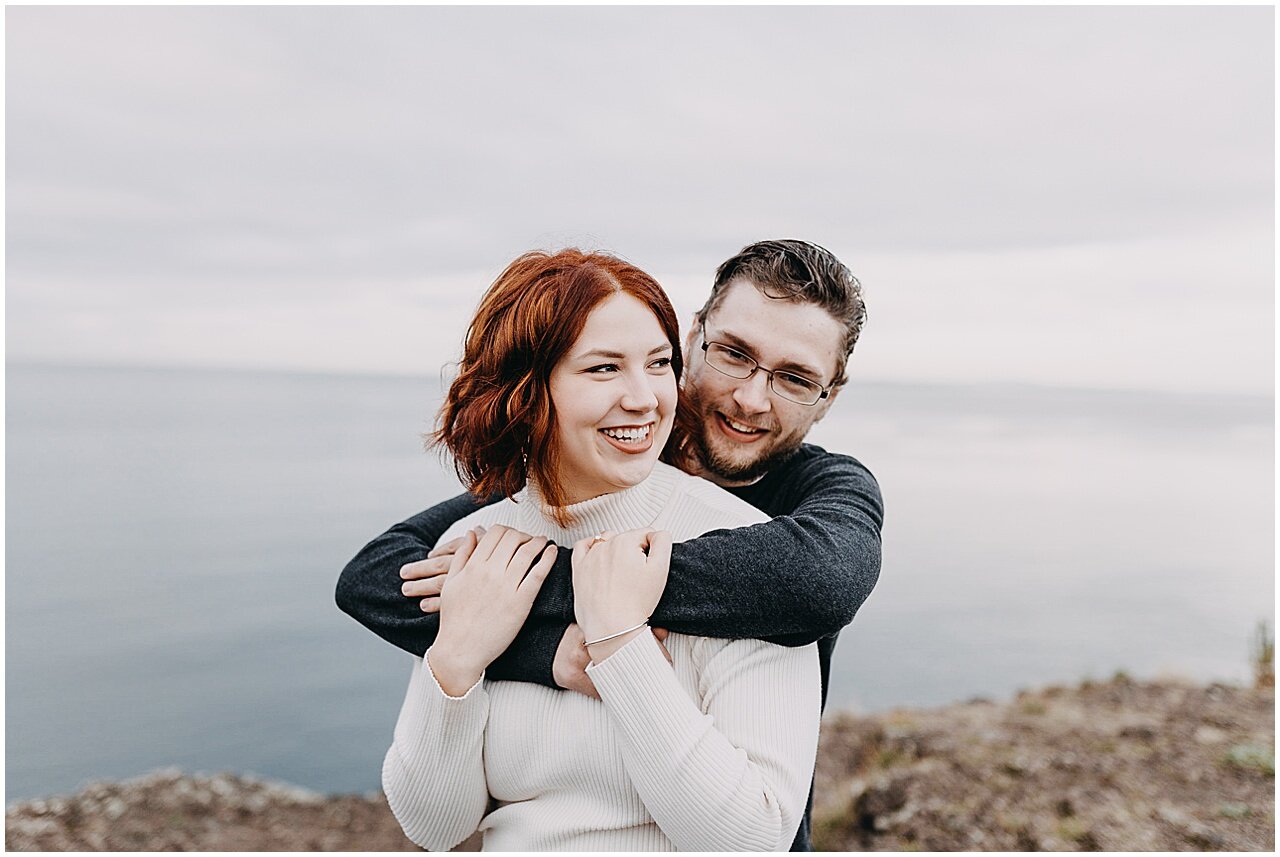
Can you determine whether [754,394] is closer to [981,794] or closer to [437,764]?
[437,764]

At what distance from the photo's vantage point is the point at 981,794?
15.7ft

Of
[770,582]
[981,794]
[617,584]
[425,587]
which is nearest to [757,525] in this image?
[770,582]

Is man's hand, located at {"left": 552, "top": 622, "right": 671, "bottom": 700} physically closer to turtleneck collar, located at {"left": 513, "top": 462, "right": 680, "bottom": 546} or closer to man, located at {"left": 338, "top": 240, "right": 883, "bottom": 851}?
man, located at {"left": 338, "top": 240, "right": 883, "bottom": 851}

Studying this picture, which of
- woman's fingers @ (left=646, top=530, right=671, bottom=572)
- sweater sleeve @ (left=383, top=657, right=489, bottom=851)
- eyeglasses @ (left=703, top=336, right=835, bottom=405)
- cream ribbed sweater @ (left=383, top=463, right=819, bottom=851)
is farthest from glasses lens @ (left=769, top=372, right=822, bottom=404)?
sweater sleeve @ (left=383, top=657, right=489, bottom=851)

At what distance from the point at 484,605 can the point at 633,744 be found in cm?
31

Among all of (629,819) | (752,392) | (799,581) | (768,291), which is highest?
(768,291)

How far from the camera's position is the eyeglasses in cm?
197

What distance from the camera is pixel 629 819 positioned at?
161cm

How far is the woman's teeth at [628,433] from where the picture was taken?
1625 millimetres

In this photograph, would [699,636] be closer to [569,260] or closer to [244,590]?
[569,260]

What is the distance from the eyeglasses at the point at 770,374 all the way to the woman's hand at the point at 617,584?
52 centimetres

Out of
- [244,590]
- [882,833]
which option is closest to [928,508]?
[244,590]

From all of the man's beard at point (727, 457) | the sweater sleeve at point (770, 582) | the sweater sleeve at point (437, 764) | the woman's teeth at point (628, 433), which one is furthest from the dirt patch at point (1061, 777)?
the woman's teeth at point (628, 433)

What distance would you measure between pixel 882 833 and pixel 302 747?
532 centimetres
